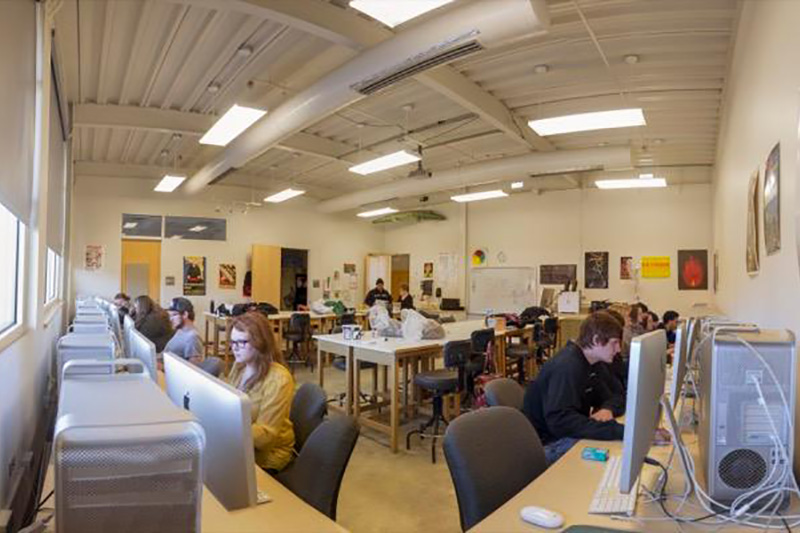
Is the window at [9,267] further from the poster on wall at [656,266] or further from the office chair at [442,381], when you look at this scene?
the poster on wall at [656,266]

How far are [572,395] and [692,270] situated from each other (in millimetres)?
7938

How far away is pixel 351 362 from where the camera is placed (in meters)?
4.96

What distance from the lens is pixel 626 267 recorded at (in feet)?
30.6

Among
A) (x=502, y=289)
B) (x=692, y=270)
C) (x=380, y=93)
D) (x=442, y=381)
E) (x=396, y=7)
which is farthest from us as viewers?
(x=502, y=289)

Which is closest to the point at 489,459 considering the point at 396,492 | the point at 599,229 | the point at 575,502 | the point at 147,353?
the point at 575,502

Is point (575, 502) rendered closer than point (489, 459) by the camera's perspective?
Yes

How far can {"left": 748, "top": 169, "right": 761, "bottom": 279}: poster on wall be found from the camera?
3.10m

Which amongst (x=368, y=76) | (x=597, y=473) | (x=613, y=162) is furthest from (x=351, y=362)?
(x=613, y=162)

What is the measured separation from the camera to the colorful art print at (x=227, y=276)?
1038 centimetres

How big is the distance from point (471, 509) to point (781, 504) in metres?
0.90

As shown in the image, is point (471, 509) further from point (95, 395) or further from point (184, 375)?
point (95, 395)

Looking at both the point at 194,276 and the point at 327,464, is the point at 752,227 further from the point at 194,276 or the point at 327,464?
the point at 194,276

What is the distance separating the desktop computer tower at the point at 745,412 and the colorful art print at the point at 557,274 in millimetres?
8668

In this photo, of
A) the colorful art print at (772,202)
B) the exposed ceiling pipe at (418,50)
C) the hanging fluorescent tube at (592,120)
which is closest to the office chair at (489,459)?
the colorful art print at (772,202)
